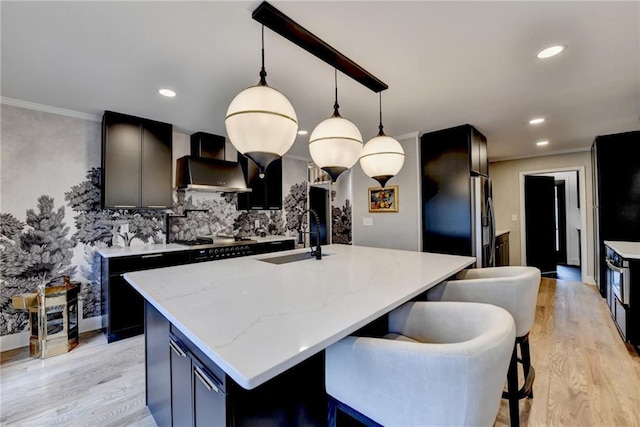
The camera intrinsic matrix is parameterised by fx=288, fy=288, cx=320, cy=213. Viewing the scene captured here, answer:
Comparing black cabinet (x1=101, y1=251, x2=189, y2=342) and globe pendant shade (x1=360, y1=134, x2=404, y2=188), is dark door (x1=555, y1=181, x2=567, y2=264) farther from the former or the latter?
black cabinet (x1=101, y1=251, x2=189, y2=342)

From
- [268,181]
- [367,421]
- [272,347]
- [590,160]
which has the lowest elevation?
[367,421]

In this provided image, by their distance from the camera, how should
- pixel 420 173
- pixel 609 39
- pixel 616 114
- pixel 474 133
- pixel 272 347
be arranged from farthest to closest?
1. pixel 420 173
2. pixel 474 133
3. pixel 616 114
4. pixel 609 39
5. pixel 272 347

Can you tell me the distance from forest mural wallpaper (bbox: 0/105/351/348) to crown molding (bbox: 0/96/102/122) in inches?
1.8

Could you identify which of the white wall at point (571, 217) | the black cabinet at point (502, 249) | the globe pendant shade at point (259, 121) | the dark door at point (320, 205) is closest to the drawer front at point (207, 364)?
the globe pendant shade at point (259, 121)

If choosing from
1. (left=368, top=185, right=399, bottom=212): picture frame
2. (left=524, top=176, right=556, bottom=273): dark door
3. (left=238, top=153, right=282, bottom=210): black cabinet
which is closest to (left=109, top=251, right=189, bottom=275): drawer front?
(left=238, top=153, right=282, bottom=210): black cabinet

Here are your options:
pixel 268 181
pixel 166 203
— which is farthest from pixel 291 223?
pixel 166 203

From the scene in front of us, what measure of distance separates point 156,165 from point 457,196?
3.80 metres

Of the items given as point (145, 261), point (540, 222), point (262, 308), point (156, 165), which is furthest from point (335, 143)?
point (540, 222)

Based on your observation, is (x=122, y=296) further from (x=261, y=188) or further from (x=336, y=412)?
(x=336, y=412)

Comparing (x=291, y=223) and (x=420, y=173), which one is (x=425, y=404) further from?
(x=291, y=223)

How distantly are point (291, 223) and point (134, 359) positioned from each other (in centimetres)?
320

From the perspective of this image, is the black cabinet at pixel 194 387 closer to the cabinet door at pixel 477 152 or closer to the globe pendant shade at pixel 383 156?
the globe pendant shade at pixel 383 156

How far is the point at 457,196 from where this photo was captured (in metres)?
3.81

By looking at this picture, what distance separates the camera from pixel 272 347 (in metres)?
0.83
